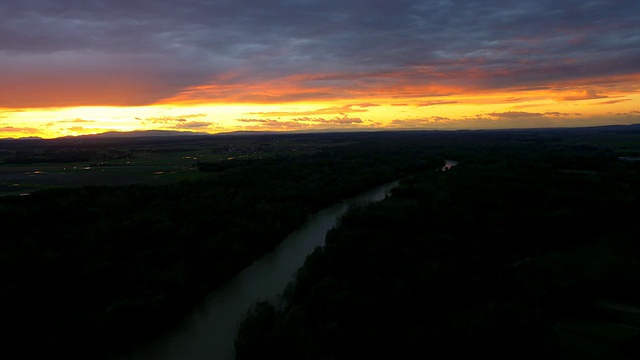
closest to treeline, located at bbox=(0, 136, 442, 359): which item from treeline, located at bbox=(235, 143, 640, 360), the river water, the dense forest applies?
the dense forest

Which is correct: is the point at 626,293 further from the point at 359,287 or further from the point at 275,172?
the point at 275,172

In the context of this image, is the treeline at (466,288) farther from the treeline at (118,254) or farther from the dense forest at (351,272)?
the treeline at (118,254)

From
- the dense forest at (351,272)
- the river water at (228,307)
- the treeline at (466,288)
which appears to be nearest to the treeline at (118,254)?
the dense forest at (351,272)

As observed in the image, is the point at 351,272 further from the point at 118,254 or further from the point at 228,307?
the point at 118,254

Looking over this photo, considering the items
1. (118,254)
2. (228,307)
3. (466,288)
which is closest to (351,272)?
(466,288)

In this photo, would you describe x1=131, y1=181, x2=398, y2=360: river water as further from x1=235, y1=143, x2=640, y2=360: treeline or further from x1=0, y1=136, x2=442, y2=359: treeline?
x1=235, y1=143, x2=640, y2=360: treeline

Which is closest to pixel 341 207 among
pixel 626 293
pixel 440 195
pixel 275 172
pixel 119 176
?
pixel 440 195
